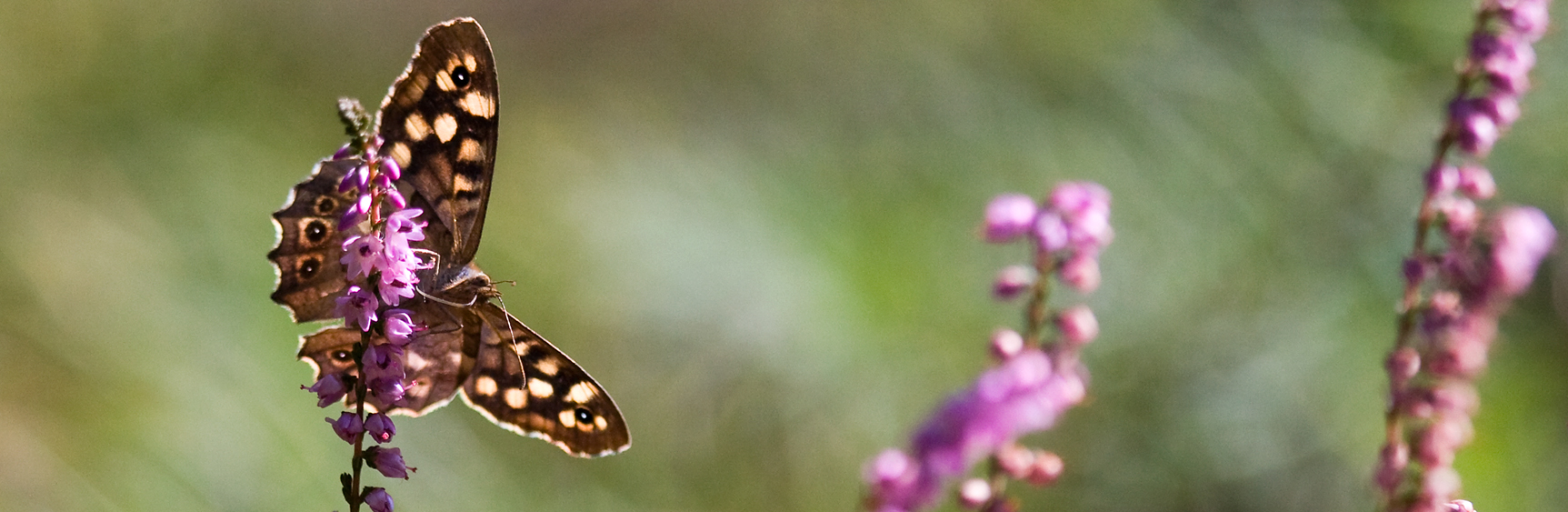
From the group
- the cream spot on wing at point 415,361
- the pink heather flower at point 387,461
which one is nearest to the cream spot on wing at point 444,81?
the cream spot on wing at point 415,361

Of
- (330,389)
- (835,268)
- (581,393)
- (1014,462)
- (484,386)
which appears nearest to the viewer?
(330,389)

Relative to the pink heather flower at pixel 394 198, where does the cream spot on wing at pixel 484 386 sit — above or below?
above

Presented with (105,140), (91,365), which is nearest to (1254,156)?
(91,365)

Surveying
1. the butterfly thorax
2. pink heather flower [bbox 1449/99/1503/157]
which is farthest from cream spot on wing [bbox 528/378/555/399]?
pink heather flower [bbox 1449/99/1503/157]

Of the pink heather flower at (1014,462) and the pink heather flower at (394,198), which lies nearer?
the pink heather flower at (394,198)

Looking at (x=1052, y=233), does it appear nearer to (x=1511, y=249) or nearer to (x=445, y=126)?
(x=1511, y=249)

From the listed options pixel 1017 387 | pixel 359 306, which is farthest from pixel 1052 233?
pixel 359 306

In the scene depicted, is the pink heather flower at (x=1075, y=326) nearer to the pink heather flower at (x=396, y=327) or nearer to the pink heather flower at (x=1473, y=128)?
the pink heather flower at (x=1473, y=128)

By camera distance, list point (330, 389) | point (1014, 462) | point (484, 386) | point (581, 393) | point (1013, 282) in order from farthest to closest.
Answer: point (484, 386), point (581, 393), point (1013, 282), point (1014, 462), point (330, 389)
